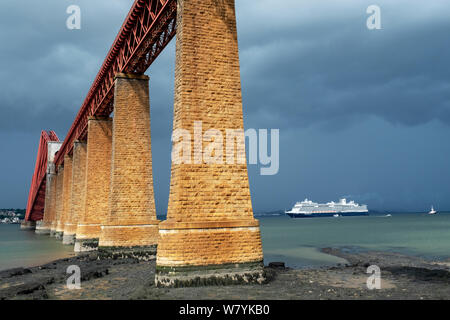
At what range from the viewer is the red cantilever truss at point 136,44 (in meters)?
17.3

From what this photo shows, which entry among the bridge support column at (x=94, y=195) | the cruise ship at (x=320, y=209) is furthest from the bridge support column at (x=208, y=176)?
the cruise ship at (x=320, y=209)

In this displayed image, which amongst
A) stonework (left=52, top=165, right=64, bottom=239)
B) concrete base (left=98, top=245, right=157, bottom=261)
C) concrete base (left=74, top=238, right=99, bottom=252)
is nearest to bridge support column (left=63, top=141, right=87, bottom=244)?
concrete base (left=74, top=238, right=99, bottom=252)

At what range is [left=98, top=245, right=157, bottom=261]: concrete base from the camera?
20.5 m

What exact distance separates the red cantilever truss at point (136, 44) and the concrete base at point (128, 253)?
9.02m

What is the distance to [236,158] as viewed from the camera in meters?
12.7

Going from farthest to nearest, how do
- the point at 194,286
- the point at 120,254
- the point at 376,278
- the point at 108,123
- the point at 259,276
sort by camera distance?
the point at 108,123
the point at 120,254
the point at 376,278
the point at 259,276
the point at 194,286

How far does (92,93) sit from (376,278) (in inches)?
897

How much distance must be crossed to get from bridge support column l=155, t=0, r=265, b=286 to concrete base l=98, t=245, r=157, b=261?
8995 mm

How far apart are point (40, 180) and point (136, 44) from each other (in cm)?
6030

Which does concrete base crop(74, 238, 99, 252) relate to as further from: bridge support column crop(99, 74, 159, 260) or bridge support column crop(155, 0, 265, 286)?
bridge support column crop(155, 0, 265, 286)

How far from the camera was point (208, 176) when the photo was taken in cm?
1233

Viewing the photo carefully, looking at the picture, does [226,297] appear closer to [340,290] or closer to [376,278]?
[340,290]

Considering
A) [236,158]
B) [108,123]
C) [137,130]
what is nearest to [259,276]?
[236,158]

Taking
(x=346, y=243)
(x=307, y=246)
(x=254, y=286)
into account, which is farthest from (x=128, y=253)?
(x=346, y=243)
